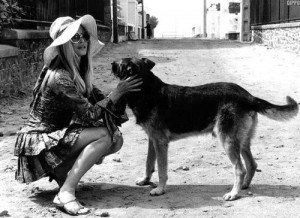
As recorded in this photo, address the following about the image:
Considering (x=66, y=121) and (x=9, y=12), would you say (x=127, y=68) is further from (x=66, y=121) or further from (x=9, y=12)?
(x=9, y=12)

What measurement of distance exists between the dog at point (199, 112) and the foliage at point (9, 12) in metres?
6.14

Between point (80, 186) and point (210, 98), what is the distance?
1.57 metres

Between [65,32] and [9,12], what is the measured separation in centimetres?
649

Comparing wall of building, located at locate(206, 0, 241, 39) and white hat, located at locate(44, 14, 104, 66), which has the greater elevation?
wall of building, located at locate(206, 0, 241, 39)

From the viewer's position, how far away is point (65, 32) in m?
4.04

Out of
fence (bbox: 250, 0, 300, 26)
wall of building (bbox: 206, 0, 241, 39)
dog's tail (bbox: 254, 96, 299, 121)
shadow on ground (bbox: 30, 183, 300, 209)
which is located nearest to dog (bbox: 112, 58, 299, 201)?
dog's tail (bbox: 254, 96, 299, 121)

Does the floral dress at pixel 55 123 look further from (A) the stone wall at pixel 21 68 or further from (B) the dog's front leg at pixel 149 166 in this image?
(A) the stone wall at pixel 21 68

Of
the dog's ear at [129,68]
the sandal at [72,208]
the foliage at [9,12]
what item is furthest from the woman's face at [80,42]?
the foliage at [9,12]

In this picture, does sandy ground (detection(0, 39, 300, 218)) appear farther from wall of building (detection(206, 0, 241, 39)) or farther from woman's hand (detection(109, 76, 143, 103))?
wall of building (detection(206, 0, 241, 39))

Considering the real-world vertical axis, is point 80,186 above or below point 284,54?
below

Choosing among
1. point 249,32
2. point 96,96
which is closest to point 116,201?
point 96,96

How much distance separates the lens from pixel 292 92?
9.22 m

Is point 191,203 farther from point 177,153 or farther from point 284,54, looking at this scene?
point 284,54

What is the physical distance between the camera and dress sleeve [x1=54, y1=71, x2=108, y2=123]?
4070mm
